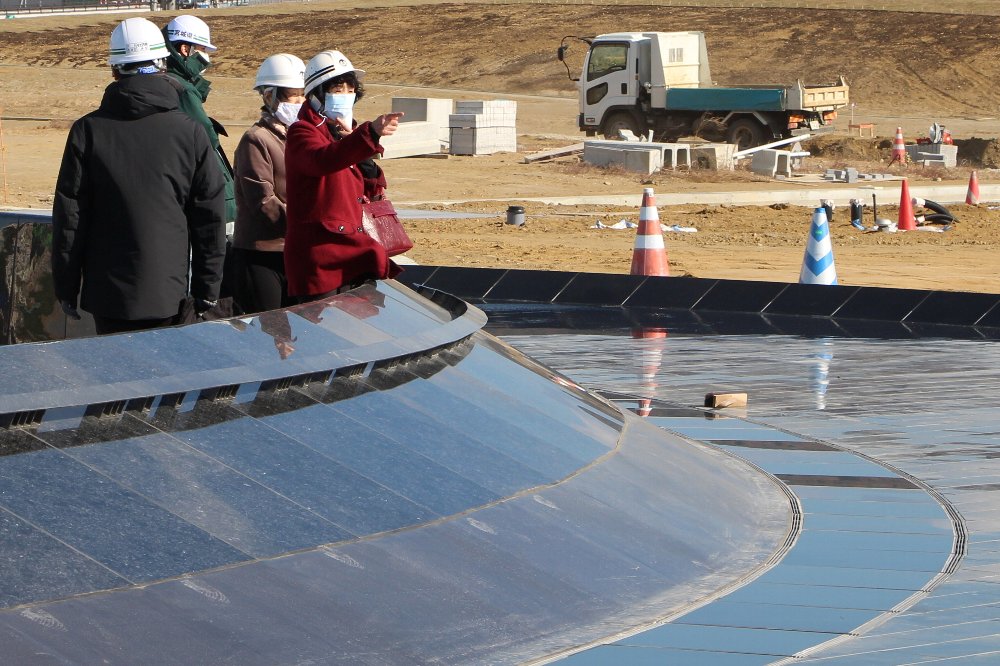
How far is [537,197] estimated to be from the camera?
26.8 meters

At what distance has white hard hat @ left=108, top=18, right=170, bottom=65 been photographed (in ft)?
16.9

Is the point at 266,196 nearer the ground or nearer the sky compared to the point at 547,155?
nearer the sky

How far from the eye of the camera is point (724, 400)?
7672mm

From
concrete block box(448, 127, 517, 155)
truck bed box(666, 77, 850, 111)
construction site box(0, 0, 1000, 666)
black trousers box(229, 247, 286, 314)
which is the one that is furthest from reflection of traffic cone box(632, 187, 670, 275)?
truck bed box(666, 77, 850, 111)

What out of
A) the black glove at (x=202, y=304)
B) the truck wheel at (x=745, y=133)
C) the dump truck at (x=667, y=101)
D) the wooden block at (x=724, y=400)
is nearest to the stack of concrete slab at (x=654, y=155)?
the truck wheel at (x=745, y=133)

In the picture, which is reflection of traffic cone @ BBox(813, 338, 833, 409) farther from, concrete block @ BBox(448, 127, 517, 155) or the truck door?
the truck door

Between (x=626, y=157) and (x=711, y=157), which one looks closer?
(x=626, y=157)

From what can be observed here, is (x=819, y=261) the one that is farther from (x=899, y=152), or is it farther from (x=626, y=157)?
(x=899, y=152)

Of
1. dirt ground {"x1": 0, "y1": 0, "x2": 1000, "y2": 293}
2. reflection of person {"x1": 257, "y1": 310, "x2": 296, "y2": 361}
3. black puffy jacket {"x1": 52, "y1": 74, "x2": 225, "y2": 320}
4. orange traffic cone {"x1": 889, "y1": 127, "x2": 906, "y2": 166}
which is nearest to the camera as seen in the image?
reflection of person {"x1": 257, "y1": 310, "x2": 296, "y2": 361}

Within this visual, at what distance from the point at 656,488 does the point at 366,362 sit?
95 cm

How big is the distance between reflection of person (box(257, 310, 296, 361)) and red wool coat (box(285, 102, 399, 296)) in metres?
0.85

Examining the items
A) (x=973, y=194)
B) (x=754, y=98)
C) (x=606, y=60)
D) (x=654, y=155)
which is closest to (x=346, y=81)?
(x=973, y=194)

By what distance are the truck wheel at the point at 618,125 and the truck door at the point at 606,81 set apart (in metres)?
0.20

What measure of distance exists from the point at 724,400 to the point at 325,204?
98.1 inches
